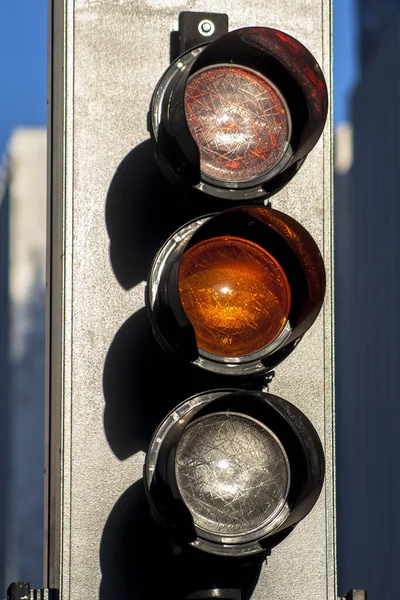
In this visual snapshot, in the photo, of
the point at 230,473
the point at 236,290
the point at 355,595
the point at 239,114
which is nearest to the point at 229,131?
the point at 239,114

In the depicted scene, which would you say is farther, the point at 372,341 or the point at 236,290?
the point at 372,341

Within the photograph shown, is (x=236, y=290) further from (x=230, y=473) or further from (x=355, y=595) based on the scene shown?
(x=355, y=595)

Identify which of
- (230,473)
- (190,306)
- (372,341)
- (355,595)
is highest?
(190,306)

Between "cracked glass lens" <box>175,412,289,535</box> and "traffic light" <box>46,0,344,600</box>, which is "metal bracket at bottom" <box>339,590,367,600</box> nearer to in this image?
"traffic light" <box>46,0,344,600</box>

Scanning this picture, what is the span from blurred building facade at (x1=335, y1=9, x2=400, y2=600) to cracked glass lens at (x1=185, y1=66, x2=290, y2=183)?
65.1m

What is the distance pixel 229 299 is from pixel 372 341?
72917mm

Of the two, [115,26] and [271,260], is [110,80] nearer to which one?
[115,26]

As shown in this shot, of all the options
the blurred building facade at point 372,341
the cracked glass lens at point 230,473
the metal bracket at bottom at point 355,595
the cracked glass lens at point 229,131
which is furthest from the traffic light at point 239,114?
the blurred building facade at point 372,341

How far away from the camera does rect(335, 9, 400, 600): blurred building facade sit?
2788 inches

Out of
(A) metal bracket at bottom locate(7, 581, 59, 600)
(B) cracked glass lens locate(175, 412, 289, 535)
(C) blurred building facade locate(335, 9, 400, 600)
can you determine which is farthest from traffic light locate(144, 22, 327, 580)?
(C) blurred building facade locate(335, 9, 400, 600)

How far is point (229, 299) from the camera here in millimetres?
2967

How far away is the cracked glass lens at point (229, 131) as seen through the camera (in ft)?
10.1

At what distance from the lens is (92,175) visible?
3408mm

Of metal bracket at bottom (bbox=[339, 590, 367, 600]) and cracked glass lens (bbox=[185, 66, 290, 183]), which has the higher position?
cracked glass lens (bbox=[185, 66, 290, 183])
